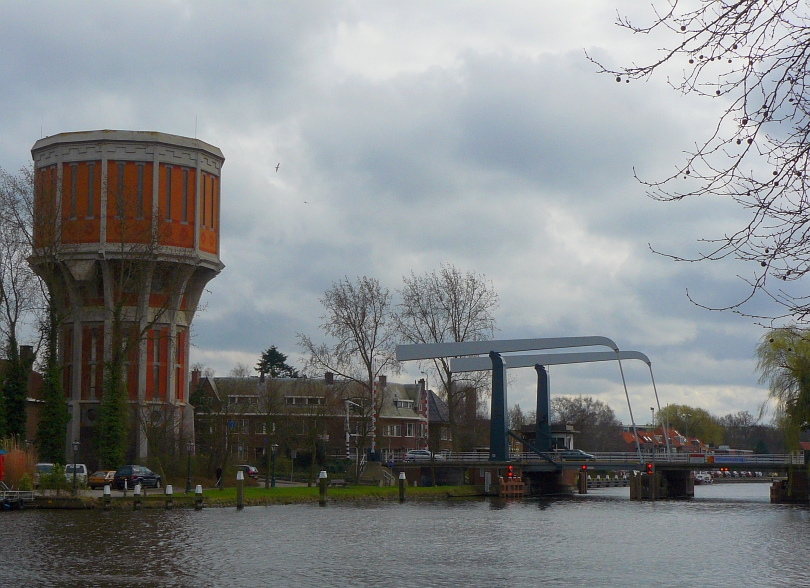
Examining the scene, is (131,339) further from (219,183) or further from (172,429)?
(219,183)

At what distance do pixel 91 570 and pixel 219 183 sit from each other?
33512mm

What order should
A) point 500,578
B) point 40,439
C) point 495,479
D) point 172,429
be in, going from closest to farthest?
point 500,578 → point 40,439 → point 172,429 → point 495,479

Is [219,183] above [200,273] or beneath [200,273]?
above

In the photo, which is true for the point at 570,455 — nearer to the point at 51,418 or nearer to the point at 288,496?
the point at 288,496

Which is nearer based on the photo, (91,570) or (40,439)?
(91,570)

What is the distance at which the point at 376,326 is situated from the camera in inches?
2114

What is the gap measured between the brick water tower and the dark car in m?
5.66

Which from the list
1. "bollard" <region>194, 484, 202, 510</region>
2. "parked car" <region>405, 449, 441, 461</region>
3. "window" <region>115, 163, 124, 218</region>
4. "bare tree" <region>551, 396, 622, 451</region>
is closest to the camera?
"bollard" <region>194, 484, 202, 510</region>

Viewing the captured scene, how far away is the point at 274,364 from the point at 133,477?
5638 centimetres

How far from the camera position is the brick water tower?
1700 inches

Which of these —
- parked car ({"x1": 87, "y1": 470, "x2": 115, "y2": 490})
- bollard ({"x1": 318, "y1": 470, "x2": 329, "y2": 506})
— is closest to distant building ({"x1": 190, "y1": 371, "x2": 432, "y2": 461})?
parked car ({"x1": 87, "y1": 470, "x2": 115, "y2": 490})

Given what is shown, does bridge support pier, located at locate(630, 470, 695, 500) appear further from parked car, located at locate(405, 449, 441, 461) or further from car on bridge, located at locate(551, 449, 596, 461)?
parked car, located at locate(405, 449, 441, 461)

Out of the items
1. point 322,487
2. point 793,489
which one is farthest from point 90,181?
point 793,489

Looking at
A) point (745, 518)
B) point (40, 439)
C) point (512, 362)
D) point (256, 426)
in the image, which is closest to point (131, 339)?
point (40, 439)
